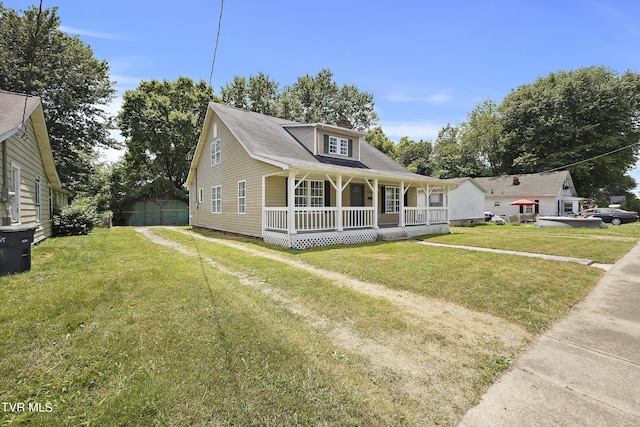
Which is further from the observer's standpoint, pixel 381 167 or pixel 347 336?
pixel 381 167

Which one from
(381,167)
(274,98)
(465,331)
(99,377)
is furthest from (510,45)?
(274,98)

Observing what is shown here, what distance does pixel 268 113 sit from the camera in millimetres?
33594

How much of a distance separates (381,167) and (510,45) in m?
7.74

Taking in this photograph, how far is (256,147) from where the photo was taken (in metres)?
12.1

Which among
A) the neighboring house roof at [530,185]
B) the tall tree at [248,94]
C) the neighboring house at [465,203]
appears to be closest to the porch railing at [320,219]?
the neighboring house at [465,203]

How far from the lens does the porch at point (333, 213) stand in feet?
34.6

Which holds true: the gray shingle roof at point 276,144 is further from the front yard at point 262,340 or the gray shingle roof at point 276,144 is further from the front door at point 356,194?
the front yard at point 262,340

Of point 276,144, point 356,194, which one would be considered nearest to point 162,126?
point 276,144

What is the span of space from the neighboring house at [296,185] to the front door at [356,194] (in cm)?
5

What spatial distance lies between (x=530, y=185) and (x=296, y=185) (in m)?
30.2

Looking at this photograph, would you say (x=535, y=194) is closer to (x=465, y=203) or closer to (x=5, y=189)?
(x=465, y=203)

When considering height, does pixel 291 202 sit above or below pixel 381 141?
below

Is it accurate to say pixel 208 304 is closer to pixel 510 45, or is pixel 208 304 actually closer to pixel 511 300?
pixel 511 300

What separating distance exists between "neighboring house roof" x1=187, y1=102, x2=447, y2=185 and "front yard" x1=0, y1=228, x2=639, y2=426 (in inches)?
218
